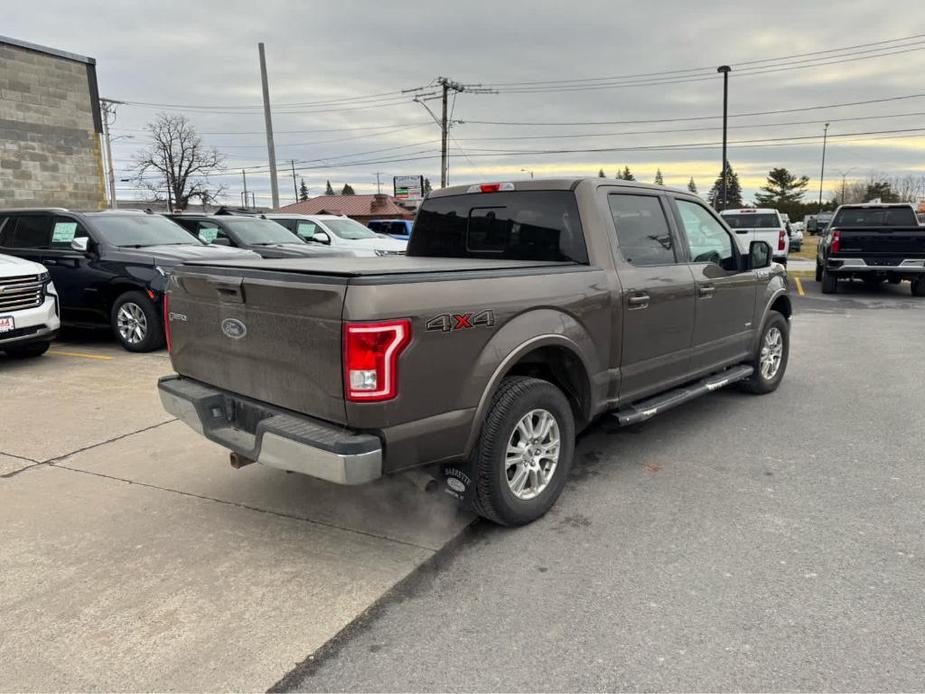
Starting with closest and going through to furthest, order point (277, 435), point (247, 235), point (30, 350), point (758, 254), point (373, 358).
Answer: point (373, 358)
point (277, 435)
point (758, 254)
point (30, 350)
point (247, 235)

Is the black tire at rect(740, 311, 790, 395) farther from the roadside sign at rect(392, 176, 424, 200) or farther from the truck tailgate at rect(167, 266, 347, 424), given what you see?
the roadside sign at rect(392, 176, 424, 200)

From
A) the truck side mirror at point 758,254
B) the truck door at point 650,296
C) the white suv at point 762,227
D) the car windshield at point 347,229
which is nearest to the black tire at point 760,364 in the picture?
the truck side mirror at point 758,254

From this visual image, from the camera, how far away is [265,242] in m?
12.5

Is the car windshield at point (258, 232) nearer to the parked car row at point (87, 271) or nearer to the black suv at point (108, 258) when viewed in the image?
the parked car row at point (87, 271)

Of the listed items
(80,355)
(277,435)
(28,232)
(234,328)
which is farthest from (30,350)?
(277,435)

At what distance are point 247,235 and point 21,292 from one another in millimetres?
5371

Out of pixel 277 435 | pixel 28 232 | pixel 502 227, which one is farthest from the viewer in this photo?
pixel 28 232

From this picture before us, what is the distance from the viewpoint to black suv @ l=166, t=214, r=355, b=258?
12.0 m

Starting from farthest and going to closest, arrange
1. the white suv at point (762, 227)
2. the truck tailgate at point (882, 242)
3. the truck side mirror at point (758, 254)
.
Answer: the white suv at point (762, 227) → the truck tailgate at point (882, 242) → the truck side mirror at point (758, 254)

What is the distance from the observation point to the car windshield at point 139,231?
8922mm

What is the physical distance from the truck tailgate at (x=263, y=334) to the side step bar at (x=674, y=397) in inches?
82.4

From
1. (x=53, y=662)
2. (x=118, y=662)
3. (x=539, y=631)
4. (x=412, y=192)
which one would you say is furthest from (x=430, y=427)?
(x=412, y=192)

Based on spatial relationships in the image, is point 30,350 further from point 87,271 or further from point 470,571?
point 470,571

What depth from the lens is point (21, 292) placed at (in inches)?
293
